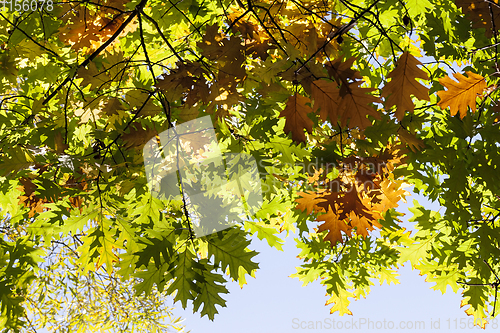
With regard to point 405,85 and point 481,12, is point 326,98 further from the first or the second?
point 481,12

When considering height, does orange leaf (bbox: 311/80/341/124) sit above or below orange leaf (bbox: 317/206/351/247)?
above

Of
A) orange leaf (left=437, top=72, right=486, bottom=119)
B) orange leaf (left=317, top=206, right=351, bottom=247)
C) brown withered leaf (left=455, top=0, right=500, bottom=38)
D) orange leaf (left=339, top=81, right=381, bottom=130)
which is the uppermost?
brown withered leaf (left=455, top=0, right=500, bottom=38)

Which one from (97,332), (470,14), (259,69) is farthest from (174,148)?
(97,332)

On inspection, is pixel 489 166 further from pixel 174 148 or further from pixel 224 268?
pixel 174 148

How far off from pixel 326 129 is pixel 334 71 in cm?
224

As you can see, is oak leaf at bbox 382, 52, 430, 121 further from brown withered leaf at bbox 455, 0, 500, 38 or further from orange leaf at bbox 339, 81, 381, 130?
brown withered leaf at bbox 455, 0, 500, 38

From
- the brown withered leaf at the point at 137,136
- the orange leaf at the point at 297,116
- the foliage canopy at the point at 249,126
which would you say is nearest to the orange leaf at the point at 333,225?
the foliage canopy at the point at 249,126

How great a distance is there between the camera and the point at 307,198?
85.6 inches

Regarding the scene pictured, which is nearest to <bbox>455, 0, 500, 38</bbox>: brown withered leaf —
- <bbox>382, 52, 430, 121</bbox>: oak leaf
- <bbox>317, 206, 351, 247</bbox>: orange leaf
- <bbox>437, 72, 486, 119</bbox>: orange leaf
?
<bbox>437, 72, 486, 119</bbox>: orange leaf

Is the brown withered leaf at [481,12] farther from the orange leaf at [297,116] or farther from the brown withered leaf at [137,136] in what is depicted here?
the brown withered leaf at [137,136]

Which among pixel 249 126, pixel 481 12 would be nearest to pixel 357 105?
pixel 249 126

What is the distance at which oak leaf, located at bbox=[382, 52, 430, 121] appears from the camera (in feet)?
4.19

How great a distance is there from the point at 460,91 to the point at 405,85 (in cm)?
62

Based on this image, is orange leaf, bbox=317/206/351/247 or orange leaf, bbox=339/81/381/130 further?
orange leaf, bbox=317/206/351/247
